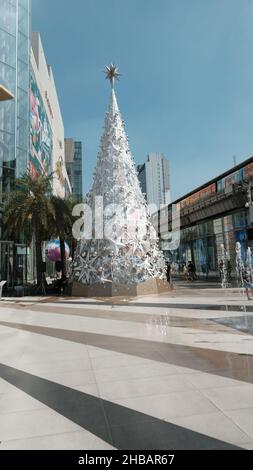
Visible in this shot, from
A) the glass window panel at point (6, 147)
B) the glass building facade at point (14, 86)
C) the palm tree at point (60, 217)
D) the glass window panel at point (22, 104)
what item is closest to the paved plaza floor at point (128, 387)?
the palm tree at point (60, 217)

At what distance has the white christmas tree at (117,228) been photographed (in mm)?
18219

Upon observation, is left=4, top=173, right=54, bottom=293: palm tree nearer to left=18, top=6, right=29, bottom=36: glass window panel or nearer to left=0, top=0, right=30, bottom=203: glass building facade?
left=0, top=0, right=30, bottom=203: glass building facade

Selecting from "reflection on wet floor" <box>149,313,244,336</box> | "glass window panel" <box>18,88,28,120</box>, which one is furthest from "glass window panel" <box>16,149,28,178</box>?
"reflection on wet floor" <box>149,313,244,336</box>

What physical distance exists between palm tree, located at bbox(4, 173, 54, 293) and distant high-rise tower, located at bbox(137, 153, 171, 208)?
56.1 meters

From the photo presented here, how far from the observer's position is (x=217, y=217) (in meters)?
36.3

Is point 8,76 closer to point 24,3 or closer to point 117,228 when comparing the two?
point 24,3

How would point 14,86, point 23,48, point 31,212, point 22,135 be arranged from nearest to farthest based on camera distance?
point 31,212 < point 14,86 < point 22,135 < point 23,48

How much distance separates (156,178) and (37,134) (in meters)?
49.3

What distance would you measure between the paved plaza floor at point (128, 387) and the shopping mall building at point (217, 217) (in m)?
18.0

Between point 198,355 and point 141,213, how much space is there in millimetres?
13782

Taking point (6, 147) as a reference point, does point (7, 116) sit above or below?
above

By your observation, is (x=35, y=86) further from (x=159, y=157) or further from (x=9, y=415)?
(x=159, y=157)

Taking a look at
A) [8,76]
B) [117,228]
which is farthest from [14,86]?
[117,228]

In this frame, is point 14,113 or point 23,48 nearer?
point 14,113
